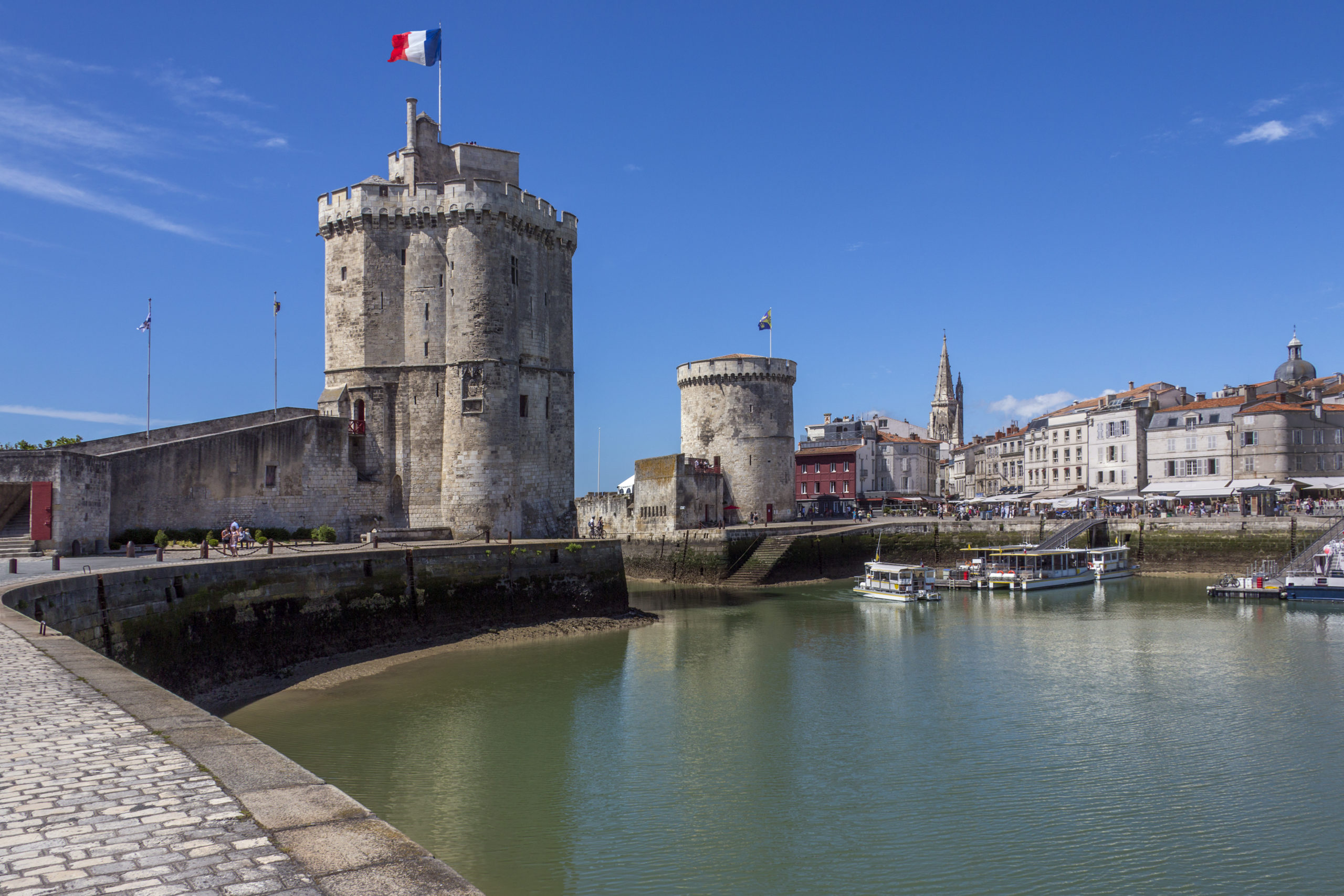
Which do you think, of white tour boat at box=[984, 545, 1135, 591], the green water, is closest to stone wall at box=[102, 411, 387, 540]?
the green water

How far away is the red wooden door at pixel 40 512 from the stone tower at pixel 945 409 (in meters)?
101

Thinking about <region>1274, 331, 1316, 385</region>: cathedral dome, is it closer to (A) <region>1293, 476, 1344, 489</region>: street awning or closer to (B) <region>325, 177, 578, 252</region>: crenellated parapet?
(A) <region>1293, 476, 1344, 489</region>: street awning

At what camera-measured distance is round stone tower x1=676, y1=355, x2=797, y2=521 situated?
2290 inches

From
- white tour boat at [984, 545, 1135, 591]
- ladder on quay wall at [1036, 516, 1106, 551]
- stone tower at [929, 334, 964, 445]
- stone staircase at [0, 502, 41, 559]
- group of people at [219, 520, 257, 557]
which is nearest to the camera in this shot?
stone staircase at [0, 502, 41, 559]

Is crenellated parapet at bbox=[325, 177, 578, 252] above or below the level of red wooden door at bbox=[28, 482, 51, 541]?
above

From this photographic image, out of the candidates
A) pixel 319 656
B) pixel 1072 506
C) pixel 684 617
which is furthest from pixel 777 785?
pixel 1072 506

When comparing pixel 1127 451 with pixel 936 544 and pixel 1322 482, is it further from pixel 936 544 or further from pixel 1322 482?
pixel 936 544

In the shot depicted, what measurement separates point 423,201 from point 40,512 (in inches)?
660

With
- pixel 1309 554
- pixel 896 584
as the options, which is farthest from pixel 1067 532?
pixel 896 584

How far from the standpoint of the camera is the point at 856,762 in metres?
16.3

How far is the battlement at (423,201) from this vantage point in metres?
34.6

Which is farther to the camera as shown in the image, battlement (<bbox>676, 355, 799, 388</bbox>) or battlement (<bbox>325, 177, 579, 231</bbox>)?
battlement (<bbox>676, 355, 799, 388</bbox>)

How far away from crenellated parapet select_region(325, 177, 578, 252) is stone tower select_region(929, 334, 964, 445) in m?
86.9

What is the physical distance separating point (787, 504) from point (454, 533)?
29.7 metres
